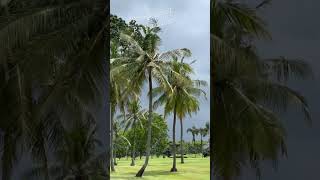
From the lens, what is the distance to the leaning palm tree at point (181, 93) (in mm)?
12023

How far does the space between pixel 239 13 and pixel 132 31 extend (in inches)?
255

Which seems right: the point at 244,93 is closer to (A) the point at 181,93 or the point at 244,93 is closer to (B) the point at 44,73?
(B) the point at 44,73

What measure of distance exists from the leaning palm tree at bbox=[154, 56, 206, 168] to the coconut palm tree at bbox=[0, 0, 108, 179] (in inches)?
292

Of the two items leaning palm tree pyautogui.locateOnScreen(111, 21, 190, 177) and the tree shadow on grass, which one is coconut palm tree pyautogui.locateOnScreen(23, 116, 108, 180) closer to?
leaning palm tree pyautogui.locateOnScreen(111, 21, 190, 177)

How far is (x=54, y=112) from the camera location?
4027 mm

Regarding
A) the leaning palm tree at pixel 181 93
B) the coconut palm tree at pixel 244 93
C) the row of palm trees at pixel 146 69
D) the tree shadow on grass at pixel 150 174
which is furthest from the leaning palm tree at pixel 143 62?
the coconut palm tree at pixel 244 93

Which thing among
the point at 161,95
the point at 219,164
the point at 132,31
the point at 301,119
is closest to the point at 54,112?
the point at 219,164

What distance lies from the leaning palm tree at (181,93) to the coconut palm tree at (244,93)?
750 centimetres

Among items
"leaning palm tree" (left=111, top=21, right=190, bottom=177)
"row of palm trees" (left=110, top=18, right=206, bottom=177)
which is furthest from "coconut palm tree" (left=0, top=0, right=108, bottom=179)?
"leaning palm tree" (left=111, top=21, right=190, bottom=177)

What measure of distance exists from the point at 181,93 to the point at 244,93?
8.89 m

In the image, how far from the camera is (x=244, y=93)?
3943 mm

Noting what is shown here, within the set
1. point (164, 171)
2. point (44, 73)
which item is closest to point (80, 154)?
point (44, 73)

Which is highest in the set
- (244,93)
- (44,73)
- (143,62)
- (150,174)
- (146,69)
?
(143,62)

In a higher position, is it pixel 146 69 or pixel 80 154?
pixel 146 69
